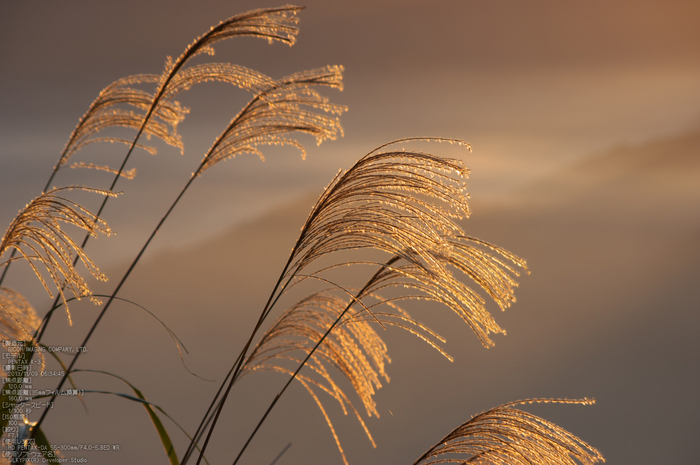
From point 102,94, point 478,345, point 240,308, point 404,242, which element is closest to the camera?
point 404,242

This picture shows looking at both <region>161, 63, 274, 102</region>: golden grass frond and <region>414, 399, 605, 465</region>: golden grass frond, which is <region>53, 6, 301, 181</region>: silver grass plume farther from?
<region>414, 399, 605, 465</region>: golden grass frond

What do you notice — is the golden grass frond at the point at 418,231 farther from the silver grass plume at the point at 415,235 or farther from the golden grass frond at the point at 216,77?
the golden grass frond at the point at 216,77

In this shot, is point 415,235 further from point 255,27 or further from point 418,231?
point 255,27

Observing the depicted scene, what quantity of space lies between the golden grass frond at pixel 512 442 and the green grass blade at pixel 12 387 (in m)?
1.08

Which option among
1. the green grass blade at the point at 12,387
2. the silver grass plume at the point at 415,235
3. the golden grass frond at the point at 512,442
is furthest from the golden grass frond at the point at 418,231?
the green grass blade at the point at 12,387

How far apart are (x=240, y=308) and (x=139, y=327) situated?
5.97 feet

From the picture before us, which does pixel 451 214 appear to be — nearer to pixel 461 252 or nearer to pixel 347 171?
pixel 461 252

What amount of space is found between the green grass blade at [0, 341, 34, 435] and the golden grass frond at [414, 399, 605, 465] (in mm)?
1082

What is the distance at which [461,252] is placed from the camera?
3.80 feet

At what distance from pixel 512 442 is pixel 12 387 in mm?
1329

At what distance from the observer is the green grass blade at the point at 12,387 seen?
1.29 meters

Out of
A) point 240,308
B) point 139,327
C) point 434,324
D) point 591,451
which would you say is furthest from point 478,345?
point 591,451

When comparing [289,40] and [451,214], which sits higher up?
[289,40]

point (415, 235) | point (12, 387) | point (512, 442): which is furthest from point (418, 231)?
point (12, 387)
